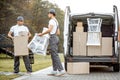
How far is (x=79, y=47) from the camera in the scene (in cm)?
1534

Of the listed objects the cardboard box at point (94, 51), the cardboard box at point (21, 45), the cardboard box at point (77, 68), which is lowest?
the cardboard box at point (77, 68)

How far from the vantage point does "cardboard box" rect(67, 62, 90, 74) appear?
45.9 ft

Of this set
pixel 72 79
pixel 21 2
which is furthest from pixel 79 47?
pixel 21 2

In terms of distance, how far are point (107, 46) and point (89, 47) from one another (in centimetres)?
60

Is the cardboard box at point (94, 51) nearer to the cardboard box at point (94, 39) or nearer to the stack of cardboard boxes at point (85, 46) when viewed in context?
the stack of cardboard boxes at point (85, 46)

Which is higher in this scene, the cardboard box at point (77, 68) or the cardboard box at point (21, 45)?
the cardboard box at point (21, 45)

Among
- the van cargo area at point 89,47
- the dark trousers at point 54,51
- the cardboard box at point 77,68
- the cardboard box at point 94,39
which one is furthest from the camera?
the cardboard box at point 94,39

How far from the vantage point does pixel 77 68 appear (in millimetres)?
14047

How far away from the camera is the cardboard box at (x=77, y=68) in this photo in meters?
14.0

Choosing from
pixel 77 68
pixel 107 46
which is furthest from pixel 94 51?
pixel 77 68

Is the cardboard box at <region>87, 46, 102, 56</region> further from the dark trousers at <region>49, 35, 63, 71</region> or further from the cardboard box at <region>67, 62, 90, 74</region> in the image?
the dark trousers at <region>49, 35, 63, 71</region>

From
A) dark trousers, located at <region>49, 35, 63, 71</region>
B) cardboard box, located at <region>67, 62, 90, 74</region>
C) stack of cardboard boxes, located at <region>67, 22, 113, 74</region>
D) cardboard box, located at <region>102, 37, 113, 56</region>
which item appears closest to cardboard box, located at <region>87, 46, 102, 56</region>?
stack of cardboard boxes, located at <region>67, 22, 113, 74</region>

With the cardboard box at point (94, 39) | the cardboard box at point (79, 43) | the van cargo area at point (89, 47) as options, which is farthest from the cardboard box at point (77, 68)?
the cardboard box at point (94, 39)

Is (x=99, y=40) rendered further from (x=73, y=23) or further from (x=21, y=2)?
(x=21, y=2)
